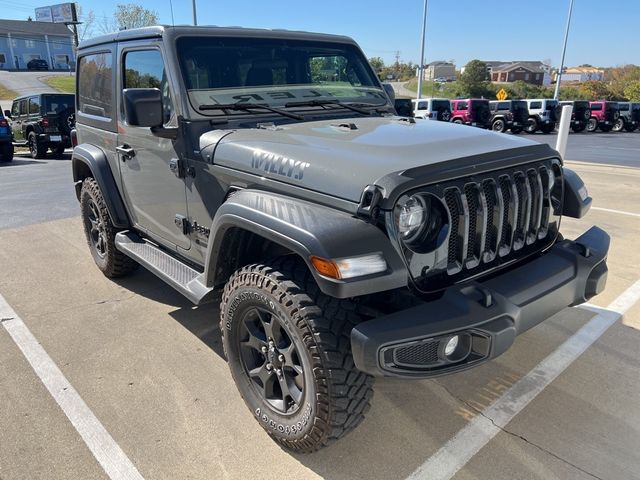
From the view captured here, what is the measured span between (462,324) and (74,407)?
2156 mm

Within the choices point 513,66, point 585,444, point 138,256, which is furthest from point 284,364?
point 513,66

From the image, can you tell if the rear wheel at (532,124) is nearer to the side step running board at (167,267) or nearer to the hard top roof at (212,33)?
the hard top roof at (212,33)

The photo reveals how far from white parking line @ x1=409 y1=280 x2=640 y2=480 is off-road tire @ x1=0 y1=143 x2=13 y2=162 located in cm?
1393

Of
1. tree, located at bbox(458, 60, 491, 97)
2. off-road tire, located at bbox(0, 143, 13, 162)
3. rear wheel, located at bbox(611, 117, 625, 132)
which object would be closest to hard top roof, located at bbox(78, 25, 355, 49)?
off-road tire, located at bbox(0, 143, 13, 162)

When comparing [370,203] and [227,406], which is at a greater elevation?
[370,203]

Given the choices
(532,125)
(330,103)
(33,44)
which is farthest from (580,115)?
(33,44)

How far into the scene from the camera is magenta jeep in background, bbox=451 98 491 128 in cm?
A: 2521

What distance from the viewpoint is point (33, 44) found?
74688mm

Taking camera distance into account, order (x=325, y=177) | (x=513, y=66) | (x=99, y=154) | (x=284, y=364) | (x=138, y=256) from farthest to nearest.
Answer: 1. (x=513, y=66)
2. (x=99, y=154)
3. (x=138, y=256)
4. (x=284, y=364)
5. (x=325, y=177)

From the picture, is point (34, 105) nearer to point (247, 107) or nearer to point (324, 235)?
point (247, 107)

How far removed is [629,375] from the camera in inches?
118

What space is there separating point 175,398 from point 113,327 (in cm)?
113

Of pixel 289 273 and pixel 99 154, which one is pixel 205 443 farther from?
pixel 99 154

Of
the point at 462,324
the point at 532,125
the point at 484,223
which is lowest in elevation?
the point at 532,125
